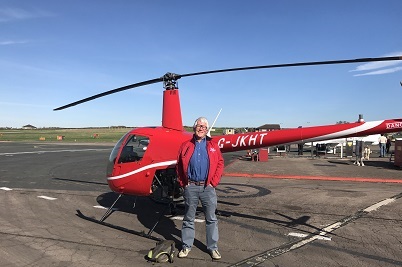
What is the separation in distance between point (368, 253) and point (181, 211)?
4089mm

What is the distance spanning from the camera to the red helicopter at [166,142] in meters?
6.54

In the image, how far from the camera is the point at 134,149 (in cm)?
702

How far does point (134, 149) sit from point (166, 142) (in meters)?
0.72

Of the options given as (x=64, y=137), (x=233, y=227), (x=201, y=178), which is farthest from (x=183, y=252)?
(x=64, y=137)

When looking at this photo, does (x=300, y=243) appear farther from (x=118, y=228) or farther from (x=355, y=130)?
(x=118, y=228)

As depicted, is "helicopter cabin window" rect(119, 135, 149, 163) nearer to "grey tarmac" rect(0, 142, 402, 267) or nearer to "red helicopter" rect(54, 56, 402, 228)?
"red helicopter" rect(54, 56, 402, 228)

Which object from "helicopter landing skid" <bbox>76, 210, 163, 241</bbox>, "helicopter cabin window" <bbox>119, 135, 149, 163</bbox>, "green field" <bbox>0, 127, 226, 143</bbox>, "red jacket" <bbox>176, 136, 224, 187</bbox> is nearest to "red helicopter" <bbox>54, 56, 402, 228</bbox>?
"helicopter cabin window" <bbox>119, 135, 149, 163</bbox>

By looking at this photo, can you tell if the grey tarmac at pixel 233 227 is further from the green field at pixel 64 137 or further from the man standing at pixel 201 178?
the green field at pixel 64 137

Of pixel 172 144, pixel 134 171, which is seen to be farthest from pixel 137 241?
pixel 172 144

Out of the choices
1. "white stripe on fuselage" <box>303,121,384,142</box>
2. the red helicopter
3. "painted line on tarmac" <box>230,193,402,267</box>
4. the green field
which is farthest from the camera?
the green field

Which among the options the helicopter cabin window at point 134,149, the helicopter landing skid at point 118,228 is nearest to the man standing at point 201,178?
the helicopter landing skid at point 118,228

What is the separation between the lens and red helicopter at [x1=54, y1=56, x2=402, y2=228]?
21.4 feet

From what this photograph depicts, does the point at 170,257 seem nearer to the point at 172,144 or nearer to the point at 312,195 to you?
the point at 172,144

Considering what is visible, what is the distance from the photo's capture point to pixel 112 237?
5883 millimetres
